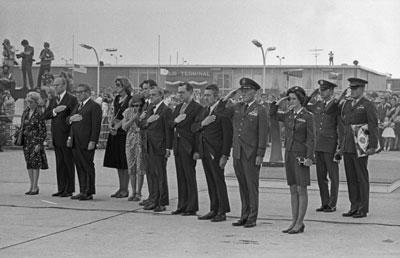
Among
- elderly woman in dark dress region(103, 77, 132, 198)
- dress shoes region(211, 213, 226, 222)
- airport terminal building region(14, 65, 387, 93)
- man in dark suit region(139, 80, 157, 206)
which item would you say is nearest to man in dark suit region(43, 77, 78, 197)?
elderly woman in dark dress region(103, 77, 132, 198)

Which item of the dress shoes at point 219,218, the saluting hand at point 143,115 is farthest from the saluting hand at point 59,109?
the dress shoes at point 219,218

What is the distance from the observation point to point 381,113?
91.3 ft

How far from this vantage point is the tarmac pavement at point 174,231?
26.5 feet

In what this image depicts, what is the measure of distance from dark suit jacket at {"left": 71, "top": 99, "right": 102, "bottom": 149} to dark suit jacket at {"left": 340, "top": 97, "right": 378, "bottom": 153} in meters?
3.83

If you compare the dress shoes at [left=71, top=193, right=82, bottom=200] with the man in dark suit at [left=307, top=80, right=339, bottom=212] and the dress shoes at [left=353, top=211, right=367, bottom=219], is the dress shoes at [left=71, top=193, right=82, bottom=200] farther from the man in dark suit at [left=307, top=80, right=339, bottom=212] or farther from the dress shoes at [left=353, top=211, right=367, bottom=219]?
the dress shoes at [left=353, top=211, right=367, bottom=219]

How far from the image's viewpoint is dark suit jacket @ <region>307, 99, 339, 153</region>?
1163 cm

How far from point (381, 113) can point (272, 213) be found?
697 inches

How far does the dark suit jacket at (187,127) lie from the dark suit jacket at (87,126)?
194 centimetres

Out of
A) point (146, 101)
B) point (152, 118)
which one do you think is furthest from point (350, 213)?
point (146, 101)

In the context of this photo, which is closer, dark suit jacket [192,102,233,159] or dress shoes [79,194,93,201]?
dark suit jacket [192,102,233,159]

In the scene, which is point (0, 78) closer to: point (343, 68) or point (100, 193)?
point (100, 193)

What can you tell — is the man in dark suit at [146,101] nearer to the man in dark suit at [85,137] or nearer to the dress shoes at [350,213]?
the man in dark suit at [85,137]

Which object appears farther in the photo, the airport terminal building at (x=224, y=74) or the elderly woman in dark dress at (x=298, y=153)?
the airport terminal building at (x=224, y=74)

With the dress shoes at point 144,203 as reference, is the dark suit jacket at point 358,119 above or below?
above
